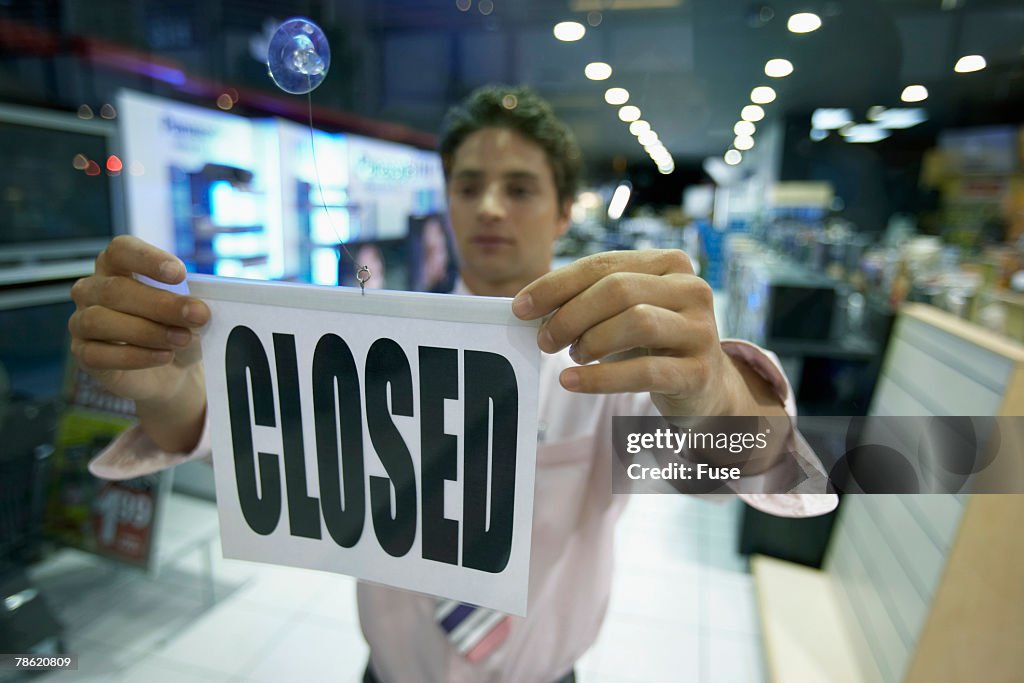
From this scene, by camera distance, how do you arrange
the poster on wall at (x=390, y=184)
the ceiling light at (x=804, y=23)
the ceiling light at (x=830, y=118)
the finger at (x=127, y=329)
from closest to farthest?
the finger at (x=127, y=329)
the ceiling light at (x=804, y=23)
the ceiling light at (x=830, y=118)
the poster on wall at (x=390, y=184)

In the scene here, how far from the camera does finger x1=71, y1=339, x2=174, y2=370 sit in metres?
0.57

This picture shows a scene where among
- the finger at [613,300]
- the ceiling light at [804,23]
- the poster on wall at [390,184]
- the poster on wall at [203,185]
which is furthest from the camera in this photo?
the poster on wall at [390,184]

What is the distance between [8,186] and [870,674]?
2.50 metres

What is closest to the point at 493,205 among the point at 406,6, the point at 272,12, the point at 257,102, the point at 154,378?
the point at 154,378

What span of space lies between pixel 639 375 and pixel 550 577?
0.43 metres

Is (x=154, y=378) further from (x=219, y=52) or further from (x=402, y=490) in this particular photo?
(x=219, y=52)

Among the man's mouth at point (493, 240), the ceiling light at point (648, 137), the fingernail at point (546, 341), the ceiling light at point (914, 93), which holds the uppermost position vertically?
the ceiling light at point (914, 93)

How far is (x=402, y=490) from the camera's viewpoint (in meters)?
0.55

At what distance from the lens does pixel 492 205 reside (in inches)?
26.3

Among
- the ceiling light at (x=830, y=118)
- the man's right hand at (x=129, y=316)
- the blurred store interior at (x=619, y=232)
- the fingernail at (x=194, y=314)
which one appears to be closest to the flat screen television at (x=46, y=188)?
the blurred store interior at (x=619, y=232)

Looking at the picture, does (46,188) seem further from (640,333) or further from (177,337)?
(640,333)

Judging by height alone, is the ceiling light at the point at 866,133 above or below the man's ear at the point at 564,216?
above

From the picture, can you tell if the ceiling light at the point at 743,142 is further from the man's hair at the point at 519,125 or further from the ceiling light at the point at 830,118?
the man's hair at the point at 519,125

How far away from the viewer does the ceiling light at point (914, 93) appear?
2.57 feet
